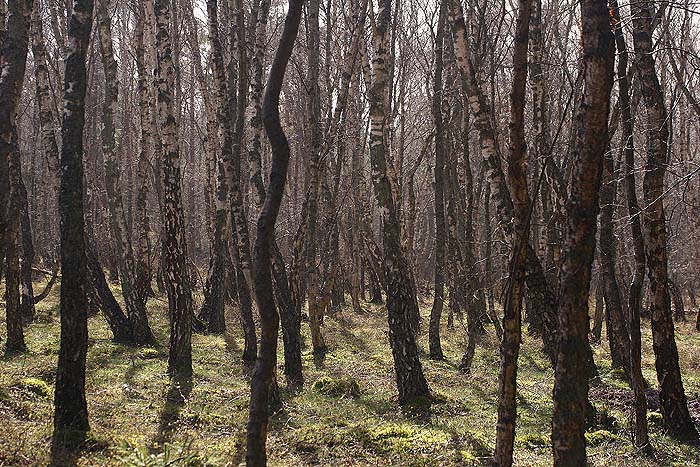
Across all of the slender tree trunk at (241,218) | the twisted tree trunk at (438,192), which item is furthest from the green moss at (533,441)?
the twisted tree trunk at (438,192)

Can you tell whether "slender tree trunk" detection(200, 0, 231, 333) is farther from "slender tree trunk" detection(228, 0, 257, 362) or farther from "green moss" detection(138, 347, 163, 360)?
"green moss" detection(138, 347, 163, 360)

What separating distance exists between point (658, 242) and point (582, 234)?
152 inches

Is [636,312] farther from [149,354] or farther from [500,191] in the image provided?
[149,354]

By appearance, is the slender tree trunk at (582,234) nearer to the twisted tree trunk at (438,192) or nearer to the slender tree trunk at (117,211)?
the twisted tree trunk at (438,192)

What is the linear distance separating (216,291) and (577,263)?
12.3 meters

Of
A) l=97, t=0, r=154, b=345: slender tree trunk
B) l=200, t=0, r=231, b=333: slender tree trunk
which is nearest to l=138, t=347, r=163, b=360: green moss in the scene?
l=97, t=0, r=154, b=345: slender tree trunk

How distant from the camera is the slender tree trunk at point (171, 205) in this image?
983cm

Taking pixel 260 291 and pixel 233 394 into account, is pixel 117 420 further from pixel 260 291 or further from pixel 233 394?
pixel 260 291

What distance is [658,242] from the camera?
7.54 metres

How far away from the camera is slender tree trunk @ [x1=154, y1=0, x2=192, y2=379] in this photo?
9.83 metres

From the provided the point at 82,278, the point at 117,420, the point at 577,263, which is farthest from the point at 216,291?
the point at 577,263

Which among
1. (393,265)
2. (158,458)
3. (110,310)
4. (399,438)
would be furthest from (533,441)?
(110,310)

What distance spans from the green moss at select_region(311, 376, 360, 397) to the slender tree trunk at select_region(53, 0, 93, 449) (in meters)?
4.14

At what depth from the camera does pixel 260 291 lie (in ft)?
15.3
